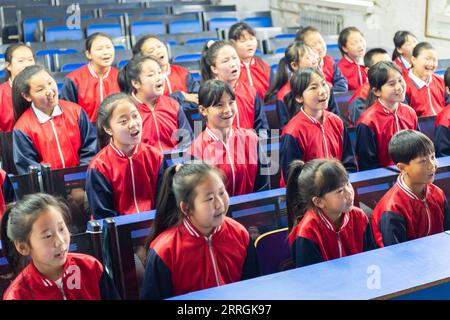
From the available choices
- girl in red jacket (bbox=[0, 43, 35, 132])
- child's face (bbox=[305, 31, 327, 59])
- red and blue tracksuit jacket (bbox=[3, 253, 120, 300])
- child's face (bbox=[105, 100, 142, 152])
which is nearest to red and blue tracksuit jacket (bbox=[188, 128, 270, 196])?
child's face (bbox=[105, 100, 142, 152])

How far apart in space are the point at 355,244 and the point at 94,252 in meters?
0.92

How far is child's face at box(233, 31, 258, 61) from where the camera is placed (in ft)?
16.2

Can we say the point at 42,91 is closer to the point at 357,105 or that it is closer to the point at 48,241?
the point at 48,241

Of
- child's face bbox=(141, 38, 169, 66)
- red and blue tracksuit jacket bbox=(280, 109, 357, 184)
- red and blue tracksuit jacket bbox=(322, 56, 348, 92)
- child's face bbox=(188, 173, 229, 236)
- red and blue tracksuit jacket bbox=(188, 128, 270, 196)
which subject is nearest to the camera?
child's face bbox=(188, 173, 229, 236)

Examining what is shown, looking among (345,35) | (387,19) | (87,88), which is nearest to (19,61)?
(87,88)

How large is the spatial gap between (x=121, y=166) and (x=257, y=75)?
2.21 metres

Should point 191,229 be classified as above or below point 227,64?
below

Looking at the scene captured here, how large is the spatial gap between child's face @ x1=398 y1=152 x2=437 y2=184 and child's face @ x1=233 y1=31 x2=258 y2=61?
2.55 meters

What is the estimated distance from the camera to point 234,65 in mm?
4109

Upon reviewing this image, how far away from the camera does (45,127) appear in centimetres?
359

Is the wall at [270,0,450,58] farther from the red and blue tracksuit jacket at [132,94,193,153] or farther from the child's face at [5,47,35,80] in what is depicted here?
the child's face at [5,47,35,80]

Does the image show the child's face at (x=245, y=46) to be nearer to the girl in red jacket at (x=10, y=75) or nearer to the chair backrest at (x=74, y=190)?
the girl in red jacket at (x=10, y=75)

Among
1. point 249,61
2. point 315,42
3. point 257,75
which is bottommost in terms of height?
point 257,75

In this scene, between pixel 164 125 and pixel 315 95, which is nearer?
pixel 315 95
